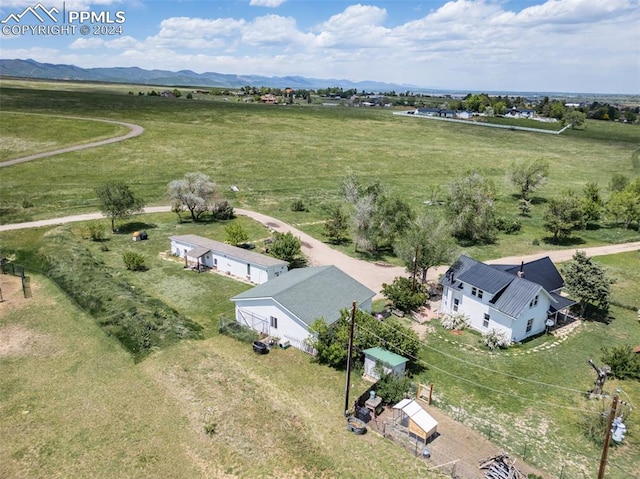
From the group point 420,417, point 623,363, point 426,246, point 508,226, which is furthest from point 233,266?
point 508,226

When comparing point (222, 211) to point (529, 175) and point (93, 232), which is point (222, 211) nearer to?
point (93, 232)

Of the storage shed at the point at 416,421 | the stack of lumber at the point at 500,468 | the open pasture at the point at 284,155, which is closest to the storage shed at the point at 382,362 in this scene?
the storage shed at the point at 416,421

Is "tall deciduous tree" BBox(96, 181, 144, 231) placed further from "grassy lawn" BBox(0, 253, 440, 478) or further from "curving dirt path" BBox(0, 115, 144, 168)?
"curving dirt path" BBox(0, 115, 144, 168)

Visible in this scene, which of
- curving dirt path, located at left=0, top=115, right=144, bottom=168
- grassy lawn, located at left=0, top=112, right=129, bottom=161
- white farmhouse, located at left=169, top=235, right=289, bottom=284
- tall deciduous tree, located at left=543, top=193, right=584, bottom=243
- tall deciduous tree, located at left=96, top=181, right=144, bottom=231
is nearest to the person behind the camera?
white farmhouse, located at left=169, top=235, right=289, bottom=284

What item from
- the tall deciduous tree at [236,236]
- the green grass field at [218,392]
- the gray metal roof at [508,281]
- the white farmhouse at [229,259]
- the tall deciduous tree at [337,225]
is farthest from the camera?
the tall deciduous tree at [337,225]

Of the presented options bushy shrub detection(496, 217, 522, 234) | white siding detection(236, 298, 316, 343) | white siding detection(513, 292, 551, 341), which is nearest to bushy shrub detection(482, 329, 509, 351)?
white siding detection(513, 292, 551, 341)

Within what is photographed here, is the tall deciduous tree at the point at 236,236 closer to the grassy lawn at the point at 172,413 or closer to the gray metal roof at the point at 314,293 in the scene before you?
the gray metal roof at the point at 314,293
